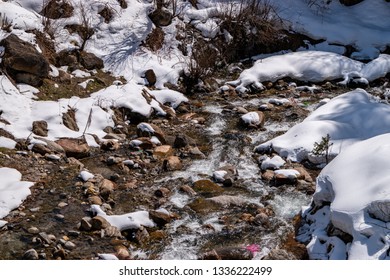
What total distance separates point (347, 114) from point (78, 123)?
305 cm

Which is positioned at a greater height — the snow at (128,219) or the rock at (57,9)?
the rock at (57,9)

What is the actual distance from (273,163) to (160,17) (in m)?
4.04

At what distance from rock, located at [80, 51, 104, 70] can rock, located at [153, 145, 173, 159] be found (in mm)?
2077

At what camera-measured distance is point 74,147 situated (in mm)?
5230

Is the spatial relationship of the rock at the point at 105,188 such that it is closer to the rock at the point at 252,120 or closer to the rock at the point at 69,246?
the rock at the point at 69,246

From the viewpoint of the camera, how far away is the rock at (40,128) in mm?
5270

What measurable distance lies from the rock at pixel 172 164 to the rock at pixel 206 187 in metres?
0.42

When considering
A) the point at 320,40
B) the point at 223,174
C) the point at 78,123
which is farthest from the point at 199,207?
the point at 320,40

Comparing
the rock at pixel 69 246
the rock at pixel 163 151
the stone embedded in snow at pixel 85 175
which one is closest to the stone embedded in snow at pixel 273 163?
the rock at pixel 163 151

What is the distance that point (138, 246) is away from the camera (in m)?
3.88

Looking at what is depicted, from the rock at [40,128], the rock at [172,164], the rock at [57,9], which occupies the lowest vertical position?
the rock at [172,164]

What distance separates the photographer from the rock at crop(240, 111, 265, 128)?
247 inches

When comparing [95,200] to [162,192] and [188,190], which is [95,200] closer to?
[162,192]

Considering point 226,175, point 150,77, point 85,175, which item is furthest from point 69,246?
point 150,77
